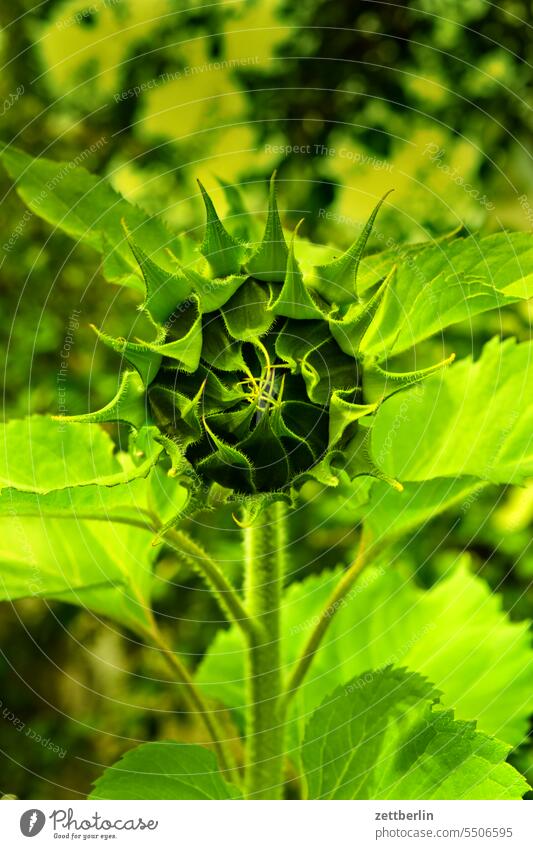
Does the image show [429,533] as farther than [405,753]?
Yes

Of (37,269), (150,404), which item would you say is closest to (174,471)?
(150,404)

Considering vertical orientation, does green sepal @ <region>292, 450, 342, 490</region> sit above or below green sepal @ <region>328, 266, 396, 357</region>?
below

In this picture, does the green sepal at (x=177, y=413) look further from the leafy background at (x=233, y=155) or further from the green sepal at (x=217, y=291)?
the leafy background at (x=233, y=155)

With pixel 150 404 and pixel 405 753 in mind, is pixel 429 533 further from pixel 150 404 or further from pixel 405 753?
pixel 150 404

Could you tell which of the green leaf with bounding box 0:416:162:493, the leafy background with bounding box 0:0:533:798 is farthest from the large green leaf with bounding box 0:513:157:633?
the leafy background with bounding box 0:0:533:798

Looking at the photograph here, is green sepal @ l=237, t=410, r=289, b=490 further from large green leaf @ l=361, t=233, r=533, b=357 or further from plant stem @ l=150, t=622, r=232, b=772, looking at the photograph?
plant stem @ l=150, t=622, r=232, b=772

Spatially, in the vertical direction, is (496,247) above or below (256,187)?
below
